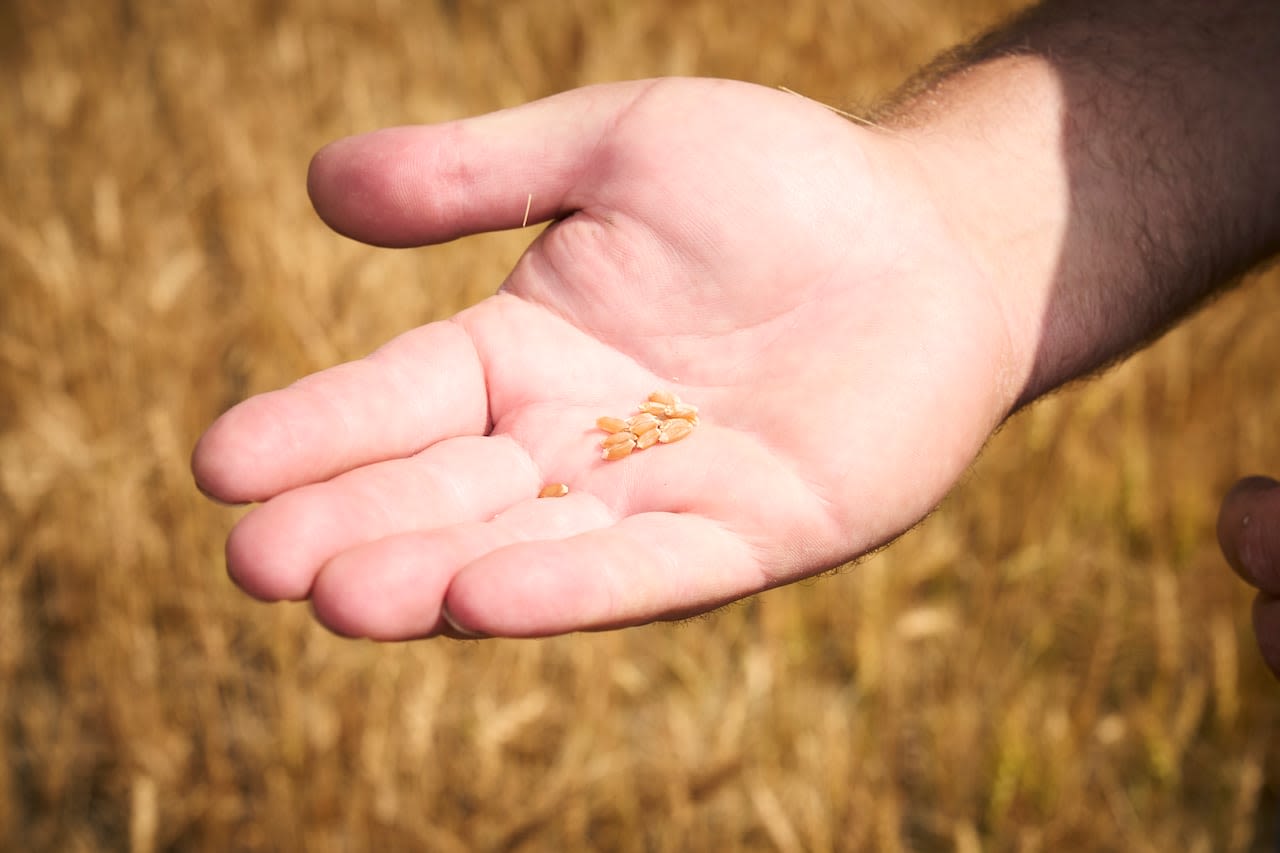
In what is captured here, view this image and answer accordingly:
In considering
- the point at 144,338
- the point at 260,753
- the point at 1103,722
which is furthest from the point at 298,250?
the point at 1103,722

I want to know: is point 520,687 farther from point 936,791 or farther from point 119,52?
point 119,52

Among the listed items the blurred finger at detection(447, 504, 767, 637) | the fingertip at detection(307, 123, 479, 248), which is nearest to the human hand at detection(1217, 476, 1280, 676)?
the blurred finger at detection(447, 504, 767, 637)

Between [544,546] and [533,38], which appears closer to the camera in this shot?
[544,546]

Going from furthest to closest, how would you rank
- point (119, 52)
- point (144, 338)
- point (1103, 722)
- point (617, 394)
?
point (119, 52), point (144, 338), point (1103, 722), point (617, 394)

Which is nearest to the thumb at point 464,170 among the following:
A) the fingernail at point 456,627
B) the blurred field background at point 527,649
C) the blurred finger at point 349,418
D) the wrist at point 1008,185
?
the blurred finger at point 349,418

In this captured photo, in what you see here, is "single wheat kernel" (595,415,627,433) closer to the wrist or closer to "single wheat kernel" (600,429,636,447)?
"single wheat kernel" (600,429,636,447)

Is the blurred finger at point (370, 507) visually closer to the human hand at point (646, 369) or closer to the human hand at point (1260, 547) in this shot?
the human hand at point (646, 369)

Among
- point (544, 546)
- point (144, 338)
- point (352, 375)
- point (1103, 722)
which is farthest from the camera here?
point (144, 338)
